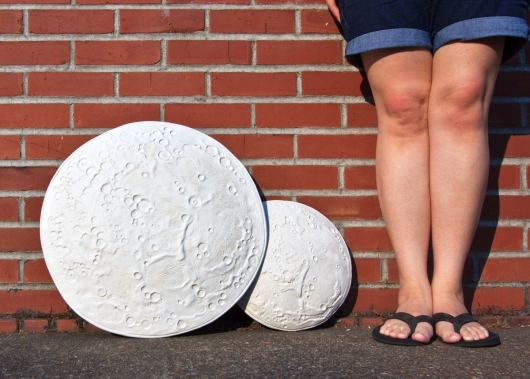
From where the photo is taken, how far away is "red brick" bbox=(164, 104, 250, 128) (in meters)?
2.13

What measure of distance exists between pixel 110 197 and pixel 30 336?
2.01 feet

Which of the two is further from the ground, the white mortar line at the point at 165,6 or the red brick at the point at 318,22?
the white mortar line at the point at 165,6

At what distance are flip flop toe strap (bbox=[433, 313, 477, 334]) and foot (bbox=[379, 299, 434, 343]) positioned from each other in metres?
0.04

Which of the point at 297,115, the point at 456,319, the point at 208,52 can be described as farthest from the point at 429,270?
the point at 208,52

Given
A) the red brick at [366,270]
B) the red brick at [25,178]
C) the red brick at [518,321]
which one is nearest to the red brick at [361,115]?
the red brick at [366,270]

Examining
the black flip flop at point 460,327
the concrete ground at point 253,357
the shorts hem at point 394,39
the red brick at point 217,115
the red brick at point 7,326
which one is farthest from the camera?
the red brick at point 217,115

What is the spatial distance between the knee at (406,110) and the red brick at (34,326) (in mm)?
1438

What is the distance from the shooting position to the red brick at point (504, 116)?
85.5 inches

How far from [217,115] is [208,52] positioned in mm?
242

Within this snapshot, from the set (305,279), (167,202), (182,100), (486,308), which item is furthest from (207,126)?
(486,308)

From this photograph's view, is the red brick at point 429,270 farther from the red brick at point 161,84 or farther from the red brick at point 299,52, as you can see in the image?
the red brick at point 161,84

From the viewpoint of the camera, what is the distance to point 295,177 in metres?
2.15

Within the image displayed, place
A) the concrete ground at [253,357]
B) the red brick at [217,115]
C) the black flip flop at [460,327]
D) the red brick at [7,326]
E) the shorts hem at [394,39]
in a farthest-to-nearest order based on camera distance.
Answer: the red brick at [217,115] → the red brick at [7,326] → the shorts hem at [394,39] → the black flip flop at [460,327] → the concrete ground at [253,357]

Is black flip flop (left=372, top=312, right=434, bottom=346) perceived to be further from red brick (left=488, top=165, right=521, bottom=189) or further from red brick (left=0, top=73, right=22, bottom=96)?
red brick (left=0, top=73, right=22, bottom=96)
